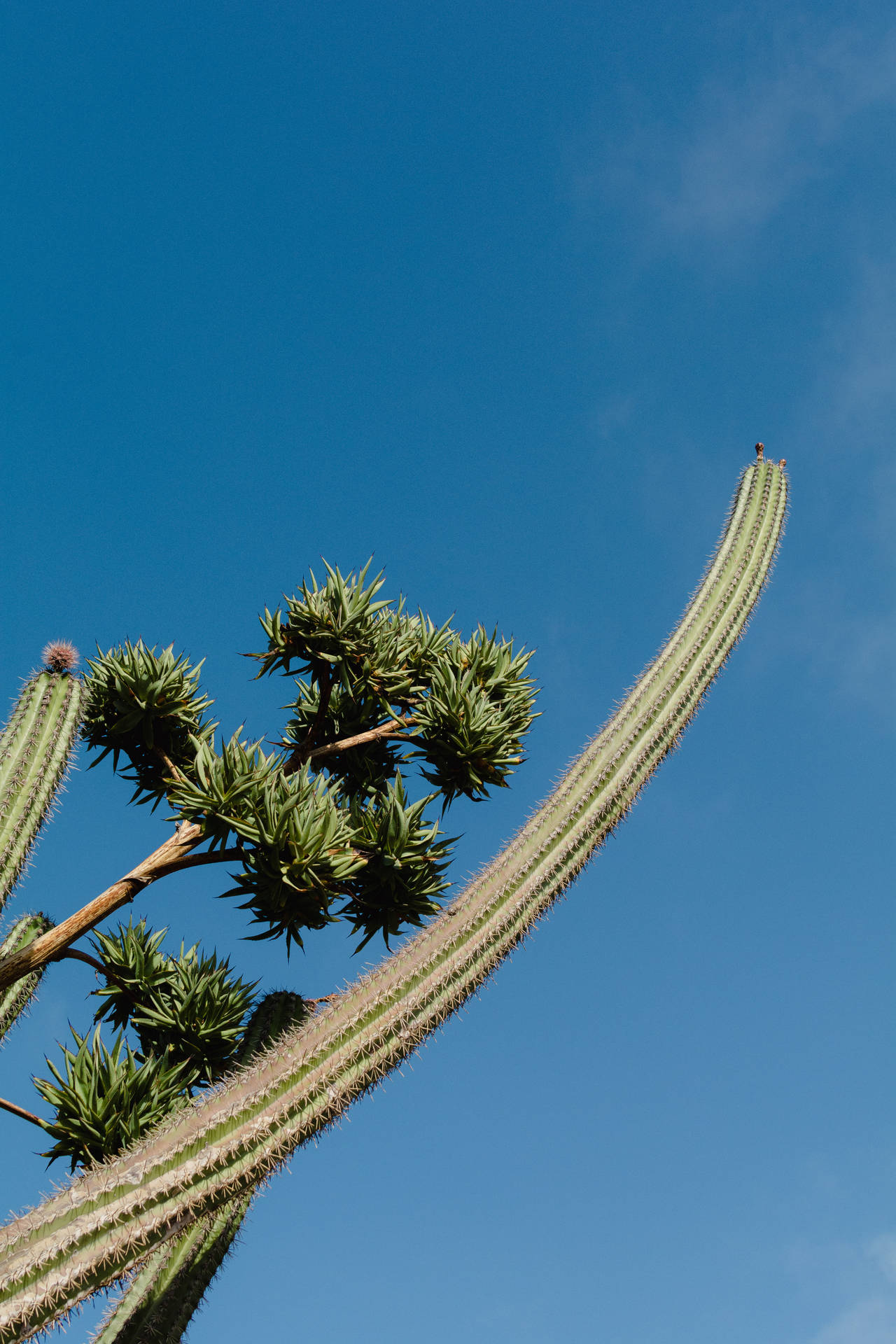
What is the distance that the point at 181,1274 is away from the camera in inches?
214

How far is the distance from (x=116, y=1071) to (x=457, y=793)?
2.73 m

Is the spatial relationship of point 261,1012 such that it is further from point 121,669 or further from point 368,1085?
point 121,669

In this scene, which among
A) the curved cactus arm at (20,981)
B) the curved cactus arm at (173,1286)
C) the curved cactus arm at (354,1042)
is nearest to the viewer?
the curved cactus arm at (354,1042)

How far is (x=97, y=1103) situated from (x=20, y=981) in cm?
126

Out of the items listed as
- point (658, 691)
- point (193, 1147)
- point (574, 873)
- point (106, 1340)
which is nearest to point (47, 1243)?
point (193, 1147)

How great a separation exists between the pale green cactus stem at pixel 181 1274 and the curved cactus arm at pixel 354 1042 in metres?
0.54

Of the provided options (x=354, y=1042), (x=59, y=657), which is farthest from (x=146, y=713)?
(x=354, y=1042)

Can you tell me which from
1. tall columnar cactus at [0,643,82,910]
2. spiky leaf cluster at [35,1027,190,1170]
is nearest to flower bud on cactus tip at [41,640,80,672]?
tall columnar cactus at [0,643,82,910]

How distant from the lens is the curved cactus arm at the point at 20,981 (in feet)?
20.0

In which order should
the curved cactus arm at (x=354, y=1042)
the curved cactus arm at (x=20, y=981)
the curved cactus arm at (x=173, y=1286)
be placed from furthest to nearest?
the curved cactus arm at (x=20, y=981) < the curved cactus arm at (x=173, y=1286) < the curved cactus arm at (x=354, y=1042)

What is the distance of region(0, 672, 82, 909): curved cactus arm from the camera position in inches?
220

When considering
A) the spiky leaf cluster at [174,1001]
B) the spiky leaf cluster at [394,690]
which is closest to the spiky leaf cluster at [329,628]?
the spiky leaf cluster at [394,690]

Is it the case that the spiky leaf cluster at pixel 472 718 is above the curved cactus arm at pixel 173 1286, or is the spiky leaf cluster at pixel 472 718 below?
above

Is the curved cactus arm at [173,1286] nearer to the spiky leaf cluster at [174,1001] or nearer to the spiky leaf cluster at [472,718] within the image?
the spiky leaf cluster at [174,1001]
